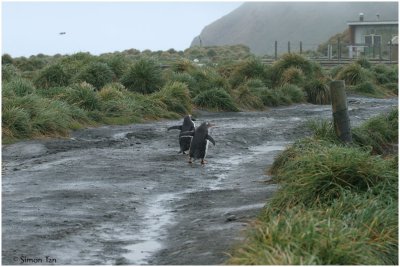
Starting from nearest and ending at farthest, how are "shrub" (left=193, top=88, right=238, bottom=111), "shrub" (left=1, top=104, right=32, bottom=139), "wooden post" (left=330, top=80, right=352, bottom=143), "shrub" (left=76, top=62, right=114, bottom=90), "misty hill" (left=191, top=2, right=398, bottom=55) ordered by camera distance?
"wooden post" (left=330, top=80, right=352, bottom=143) → "shrub" (left=1, top=104, right=32, bottom=139) → "shrub" (left=193, top=88, right=238, bottom=111) → "shrub" (left=76, top=62, right=114, bottom=90) → "misty hill" (left=191, top=2, right=398, bottom=55)

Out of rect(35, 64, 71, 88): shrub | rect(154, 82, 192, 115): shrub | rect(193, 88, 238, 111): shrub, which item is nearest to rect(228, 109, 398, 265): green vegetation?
rect(154, 82, 192, 115): shrub

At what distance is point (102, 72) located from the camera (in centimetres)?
2339

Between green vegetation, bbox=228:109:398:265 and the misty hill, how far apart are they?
407 feet

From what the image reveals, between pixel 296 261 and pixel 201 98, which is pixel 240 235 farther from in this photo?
pixel 201 98

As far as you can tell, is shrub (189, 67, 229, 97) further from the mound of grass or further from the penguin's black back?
the penguin's black back

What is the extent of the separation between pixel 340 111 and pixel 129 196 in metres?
3.99

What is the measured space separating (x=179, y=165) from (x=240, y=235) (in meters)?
5.62

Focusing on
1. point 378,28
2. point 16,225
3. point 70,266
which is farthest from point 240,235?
point 378,28

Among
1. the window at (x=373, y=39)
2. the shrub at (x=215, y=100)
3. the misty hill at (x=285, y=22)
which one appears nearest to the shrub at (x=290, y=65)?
the shrub at (x=215, y=100)

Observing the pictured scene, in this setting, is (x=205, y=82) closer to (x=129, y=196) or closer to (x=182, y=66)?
(x=182, y=66)

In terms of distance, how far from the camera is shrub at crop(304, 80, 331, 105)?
2641 centimetres

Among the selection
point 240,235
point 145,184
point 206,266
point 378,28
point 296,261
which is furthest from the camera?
point 378,28

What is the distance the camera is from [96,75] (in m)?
23.2

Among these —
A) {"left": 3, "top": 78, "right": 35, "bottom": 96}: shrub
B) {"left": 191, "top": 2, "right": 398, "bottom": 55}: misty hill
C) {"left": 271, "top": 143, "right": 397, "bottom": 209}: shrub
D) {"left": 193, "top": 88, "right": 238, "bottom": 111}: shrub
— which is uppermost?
{"left": 191, "top": 2, "right": 398, "bottom": 55}: misty hill
